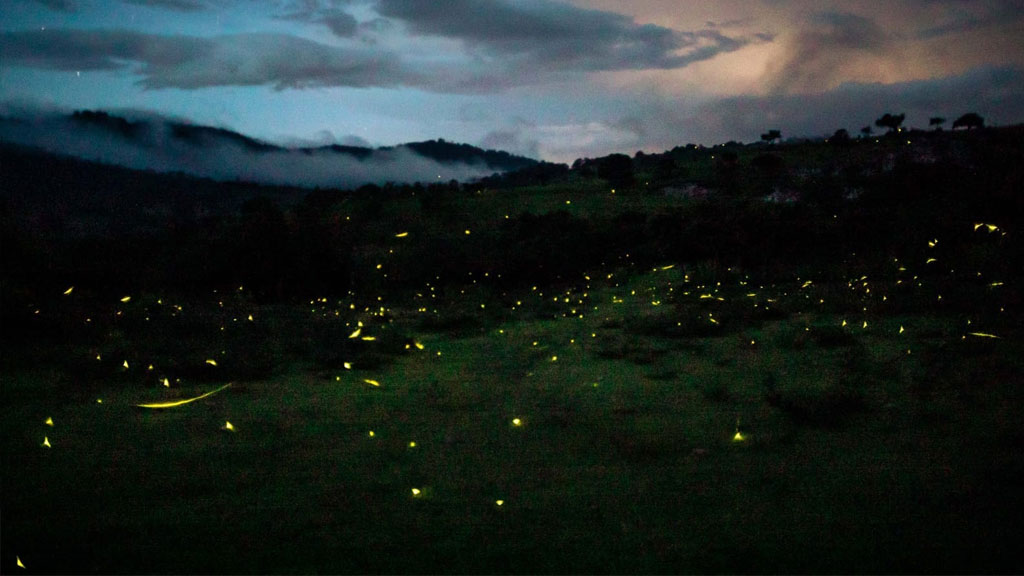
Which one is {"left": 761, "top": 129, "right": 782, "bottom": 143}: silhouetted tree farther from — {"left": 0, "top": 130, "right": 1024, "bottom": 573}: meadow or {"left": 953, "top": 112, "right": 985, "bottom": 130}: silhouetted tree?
{"left": 0, "top": 130, "right": 1024, "bottom": 573}: meadow

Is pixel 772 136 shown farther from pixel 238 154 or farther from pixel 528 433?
pixel 238 154

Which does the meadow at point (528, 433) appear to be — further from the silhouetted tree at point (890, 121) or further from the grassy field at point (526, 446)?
the silhouetted tree at point (890, 121)

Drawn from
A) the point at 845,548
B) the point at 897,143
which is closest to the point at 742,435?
the point at 845,548

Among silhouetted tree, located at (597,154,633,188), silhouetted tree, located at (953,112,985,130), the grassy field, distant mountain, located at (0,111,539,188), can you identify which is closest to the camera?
the grassy field

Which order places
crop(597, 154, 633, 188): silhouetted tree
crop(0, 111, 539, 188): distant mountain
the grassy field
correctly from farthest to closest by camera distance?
crop(0, 111, 539, 188): distant mountain → crop(597, 154, 633, 188): silhouetted tree → the grassy field

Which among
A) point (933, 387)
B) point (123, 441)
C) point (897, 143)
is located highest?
point (897, 143)

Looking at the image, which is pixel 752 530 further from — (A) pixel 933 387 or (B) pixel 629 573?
(A) pixel 933 387

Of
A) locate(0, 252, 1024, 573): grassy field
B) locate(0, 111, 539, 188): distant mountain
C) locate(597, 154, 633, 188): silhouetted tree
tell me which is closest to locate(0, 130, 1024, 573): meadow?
locate(0, 252, 1024, 573): grassy field
